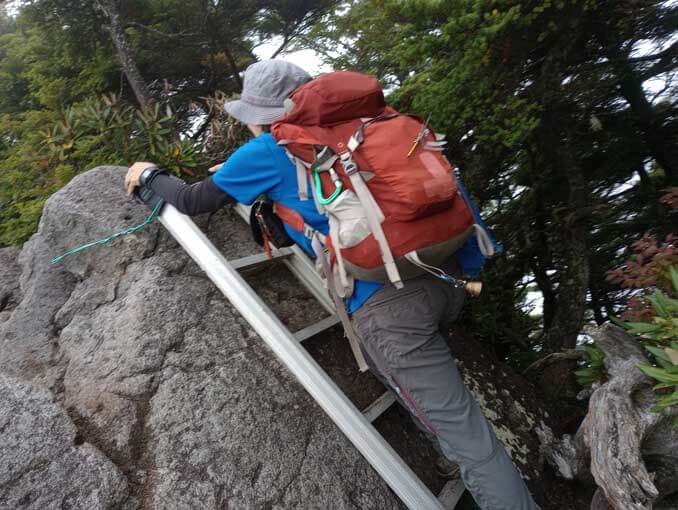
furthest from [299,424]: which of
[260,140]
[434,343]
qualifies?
[260,140]

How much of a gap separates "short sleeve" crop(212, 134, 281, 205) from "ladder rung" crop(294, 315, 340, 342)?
1.00 meters

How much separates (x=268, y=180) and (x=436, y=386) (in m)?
1.37

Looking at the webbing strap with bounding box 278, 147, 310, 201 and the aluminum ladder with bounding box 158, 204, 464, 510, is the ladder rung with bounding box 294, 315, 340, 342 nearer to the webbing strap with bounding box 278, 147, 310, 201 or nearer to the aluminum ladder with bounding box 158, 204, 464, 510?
the aluminum ladder with bounding box 158, 204, 464, 510

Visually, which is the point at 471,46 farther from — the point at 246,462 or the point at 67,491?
the point at 67,491

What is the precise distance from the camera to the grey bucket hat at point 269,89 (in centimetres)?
248

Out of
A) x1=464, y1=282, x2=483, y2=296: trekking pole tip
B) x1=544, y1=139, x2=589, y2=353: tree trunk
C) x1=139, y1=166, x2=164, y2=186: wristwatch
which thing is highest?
x1=139, y1=166, x2=164, y2=186: wristwatch

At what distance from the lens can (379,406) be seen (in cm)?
307

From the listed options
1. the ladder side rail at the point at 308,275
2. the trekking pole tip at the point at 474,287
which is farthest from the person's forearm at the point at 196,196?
the trekking pole tip at the point at 474,287

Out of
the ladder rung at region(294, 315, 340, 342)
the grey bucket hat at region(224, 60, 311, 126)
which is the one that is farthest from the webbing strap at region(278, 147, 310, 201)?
the ladder rung at region(294, 315, 340, 342)

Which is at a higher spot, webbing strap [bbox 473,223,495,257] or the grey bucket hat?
the grey bucket hat

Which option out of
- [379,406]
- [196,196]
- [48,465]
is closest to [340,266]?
[196,196]

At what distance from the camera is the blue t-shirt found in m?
2.37

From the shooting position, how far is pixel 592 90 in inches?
167

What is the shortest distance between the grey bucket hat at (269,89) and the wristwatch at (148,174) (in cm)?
71
